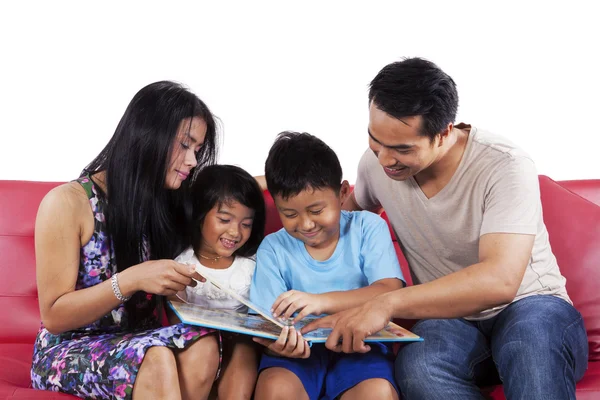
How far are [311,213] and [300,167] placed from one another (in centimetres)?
13

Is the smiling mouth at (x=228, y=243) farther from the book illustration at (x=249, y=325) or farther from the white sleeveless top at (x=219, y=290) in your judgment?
the book illustration at (x=249, y=325)

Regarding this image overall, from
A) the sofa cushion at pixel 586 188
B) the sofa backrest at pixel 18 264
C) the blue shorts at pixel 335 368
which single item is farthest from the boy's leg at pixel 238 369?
the sofa cushion at pixel 586 188

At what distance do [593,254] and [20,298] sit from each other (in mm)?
1817

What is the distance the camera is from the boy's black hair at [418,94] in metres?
1.98

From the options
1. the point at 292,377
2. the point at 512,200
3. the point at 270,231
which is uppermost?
the point at 512,200

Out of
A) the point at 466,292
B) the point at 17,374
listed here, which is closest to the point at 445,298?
the point at 466,292

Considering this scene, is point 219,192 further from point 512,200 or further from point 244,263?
point 512,200

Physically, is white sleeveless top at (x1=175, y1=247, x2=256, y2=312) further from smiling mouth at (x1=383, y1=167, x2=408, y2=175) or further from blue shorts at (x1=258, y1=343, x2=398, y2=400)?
smiling mouth at (x1=383, y1=167, x2=408, y2=175)

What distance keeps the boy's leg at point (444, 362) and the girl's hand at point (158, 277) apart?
59cm

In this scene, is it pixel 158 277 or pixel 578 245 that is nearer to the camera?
pixel 158 277

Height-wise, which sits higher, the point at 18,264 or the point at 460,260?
the point at 460,260

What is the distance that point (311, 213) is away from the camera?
213 centimetres

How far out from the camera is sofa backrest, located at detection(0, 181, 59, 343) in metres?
2.52

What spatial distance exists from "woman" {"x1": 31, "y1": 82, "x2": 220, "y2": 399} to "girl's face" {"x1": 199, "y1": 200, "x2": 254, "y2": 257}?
0.10m
